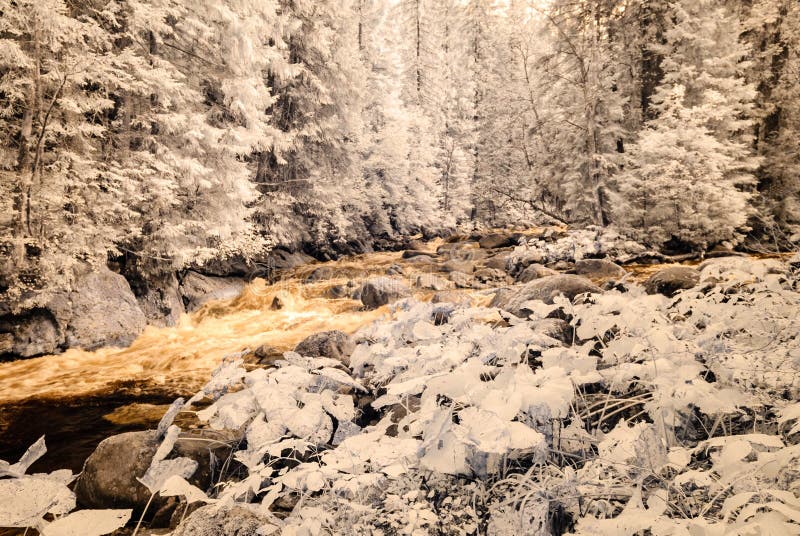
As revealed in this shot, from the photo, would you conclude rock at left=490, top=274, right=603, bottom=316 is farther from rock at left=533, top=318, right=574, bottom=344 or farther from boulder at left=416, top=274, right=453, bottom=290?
boulder at left=416, top=274, right=453, bottom=290

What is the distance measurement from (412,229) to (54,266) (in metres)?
19.6

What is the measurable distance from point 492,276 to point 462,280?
3.31 feet

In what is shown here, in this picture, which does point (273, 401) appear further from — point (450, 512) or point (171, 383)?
point (171, 383)

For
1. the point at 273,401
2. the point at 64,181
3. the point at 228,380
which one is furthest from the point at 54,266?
the point at 273,401

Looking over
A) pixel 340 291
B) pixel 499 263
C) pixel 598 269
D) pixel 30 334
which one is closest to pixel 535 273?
pixel 598 269

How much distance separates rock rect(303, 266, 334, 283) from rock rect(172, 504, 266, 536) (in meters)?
10.2

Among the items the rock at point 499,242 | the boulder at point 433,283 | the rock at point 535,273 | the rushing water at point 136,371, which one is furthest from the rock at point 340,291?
the rock at point 499,242

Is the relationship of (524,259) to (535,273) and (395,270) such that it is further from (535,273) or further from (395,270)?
(395,270)

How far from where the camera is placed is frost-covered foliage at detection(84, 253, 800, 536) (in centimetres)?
109

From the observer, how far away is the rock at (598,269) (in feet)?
28.4

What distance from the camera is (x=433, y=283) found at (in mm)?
10312

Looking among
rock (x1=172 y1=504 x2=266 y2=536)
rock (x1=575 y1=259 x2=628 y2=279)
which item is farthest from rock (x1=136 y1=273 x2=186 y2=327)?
rock (x1=575 y1=259 x2=628 y2=279)

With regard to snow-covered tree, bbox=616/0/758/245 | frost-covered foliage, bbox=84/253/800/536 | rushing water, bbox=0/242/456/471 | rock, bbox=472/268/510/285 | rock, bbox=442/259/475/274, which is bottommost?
rushing water, bbox=0/242/456/471

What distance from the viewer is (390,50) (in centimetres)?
2041
